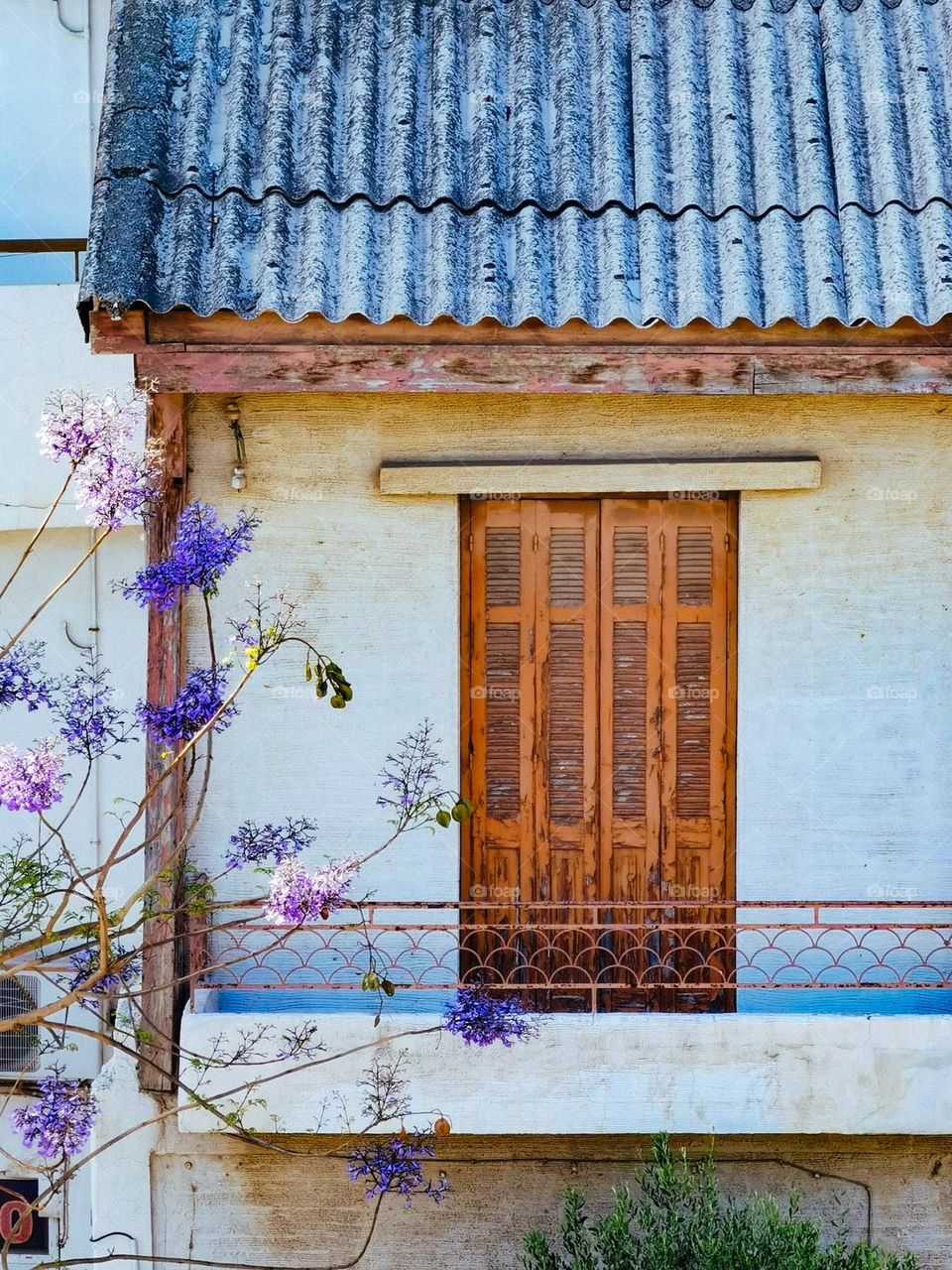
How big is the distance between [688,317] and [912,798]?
97.6 inches

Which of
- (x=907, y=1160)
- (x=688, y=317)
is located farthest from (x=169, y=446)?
(x=907, y=1160)

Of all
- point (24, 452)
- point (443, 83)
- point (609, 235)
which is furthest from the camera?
point (24, 452)

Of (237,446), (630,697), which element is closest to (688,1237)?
(630,697)

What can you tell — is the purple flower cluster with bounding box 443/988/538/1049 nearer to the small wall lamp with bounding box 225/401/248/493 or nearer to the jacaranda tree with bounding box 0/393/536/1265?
the jacaranda tree with bounding box 0/393/536/1265

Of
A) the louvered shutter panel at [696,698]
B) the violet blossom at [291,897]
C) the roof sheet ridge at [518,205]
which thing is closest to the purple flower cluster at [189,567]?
the violet blossom at [291,897]

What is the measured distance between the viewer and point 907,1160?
6297 mm

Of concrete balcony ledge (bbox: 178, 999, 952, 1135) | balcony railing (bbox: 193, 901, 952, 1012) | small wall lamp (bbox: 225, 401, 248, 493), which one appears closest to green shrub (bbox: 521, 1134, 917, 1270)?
concrete balcony ledge (bbox: 178, 999, 952, 1135)

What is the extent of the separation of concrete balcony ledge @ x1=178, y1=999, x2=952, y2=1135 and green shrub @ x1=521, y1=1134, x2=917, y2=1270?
0.83ft

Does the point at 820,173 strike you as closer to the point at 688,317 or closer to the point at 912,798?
the point at 688,317

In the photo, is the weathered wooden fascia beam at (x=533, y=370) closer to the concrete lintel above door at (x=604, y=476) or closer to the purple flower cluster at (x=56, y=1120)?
the concrete lintel above door at (x=604, y=476)

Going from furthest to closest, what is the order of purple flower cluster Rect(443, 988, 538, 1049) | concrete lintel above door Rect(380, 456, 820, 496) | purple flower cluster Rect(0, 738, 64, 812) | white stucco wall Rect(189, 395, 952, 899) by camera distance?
white stucco wall Rect(189, 395, 952, 899)
concrete lintel above door Rect(380, 456, 820, 496)
purple flower cluster Rect(443, 988, 538, 1049)
purple flower cluster Rect(0, 738, 64, 812)

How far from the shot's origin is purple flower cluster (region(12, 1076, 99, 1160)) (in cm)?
460

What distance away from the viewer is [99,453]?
4.25 metres

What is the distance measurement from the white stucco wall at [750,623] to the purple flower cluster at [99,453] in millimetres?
2227
